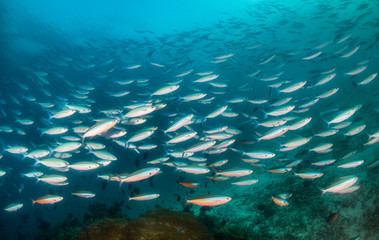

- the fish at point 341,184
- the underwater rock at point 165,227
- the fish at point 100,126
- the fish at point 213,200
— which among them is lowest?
the underwater rock at point 165,227

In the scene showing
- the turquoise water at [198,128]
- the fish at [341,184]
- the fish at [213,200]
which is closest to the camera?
the fish at [213,200]

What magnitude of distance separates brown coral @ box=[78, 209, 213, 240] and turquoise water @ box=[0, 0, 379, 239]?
3.13ft

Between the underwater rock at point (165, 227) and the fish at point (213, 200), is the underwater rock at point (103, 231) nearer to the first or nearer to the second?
the underwater rock at point (165, 227)

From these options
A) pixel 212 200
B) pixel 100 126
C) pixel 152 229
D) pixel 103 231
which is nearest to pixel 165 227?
pixel 152 229

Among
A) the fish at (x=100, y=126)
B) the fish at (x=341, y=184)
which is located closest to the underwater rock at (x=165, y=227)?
the fish at (x=100, y=126)

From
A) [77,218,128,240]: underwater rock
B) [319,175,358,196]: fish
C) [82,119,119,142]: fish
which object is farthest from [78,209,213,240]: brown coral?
[319,175,358,196]: fish

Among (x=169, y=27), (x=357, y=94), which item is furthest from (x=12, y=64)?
(x=169, y=27)

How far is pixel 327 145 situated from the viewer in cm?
655

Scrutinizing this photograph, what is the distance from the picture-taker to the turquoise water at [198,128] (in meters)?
6.15

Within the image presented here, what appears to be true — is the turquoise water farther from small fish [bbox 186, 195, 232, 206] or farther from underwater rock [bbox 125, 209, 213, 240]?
underwater rock [bbox 125, 209, 213, 240]

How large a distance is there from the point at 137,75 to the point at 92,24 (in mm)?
20391

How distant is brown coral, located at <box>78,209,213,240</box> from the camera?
419 cm

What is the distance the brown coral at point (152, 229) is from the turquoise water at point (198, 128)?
954mm

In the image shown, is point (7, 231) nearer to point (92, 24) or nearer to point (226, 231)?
point (226, 231)
